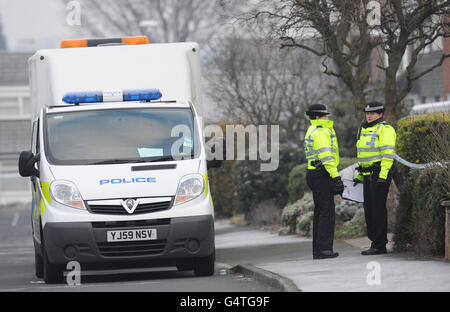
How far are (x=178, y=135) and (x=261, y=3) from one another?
3797 mm

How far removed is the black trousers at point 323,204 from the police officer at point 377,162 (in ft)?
1.59

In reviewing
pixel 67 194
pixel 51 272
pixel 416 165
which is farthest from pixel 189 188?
pixel 416 165

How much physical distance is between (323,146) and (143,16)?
44.1 meters

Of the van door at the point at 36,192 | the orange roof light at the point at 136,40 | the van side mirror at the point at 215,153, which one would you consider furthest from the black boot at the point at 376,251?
the orange roof light at the point at 136,40

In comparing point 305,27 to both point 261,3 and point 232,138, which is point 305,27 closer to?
point 261,3

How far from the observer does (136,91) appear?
1367 centimetres

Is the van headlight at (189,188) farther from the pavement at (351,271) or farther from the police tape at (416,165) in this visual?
the police tape at (416,165)

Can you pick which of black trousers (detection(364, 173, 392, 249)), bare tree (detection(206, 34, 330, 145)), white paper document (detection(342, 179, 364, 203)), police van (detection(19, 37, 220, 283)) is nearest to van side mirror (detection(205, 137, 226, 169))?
police van (detection(19, 37, 220, 283))

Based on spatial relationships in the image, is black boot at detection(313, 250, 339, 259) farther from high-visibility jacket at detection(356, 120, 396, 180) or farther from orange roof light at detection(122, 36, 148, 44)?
orange roof light at detection(122, 36, 148, 44)

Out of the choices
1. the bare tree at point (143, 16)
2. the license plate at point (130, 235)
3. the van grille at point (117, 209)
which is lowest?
the license plate at point (130, 235)

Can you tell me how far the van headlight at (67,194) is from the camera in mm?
12109

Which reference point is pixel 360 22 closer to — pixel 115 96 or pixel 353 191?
pixel 353 191

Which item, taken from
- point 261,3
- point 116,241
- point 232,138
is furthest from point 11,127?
point 116,241

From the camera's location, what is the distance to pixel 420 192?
12367 millimetres
